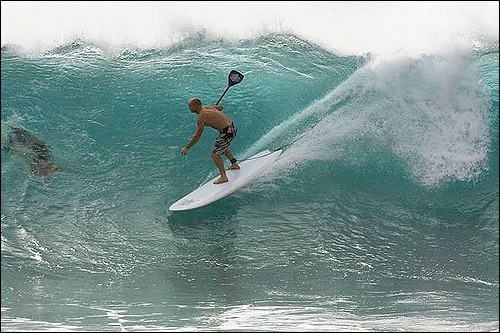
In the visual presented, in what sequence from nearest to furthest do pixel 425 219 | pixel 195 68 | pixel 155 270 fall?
1. pixel 155 270
2. pixel 425 219
3. pixel 195 68

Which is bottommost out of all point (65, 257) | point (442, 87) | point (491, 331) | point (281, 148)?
point (491, 331)

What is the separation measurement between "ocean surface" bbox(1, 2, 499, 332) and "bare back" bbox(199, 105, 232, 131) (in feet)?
3.25

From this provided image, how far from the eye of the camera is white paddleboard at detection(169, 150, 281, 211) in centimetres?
770

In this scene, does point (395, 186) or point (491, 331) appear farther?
point (395, 186)

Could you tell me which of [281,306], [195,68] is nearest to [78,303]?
[281,306]

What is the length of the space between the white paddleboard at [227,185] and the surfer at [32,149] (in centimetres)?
186

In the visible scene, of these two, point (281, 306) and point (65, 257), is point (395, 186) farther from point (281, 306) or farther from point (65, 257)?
point (65, 257)

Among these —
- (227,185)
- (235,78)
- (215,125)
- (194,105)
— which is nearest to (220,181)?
(227,185)

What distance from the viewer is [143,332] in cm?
517

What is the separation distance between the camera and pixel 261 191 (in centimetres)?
798

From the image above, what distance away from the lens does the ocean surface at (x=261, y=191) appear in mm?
6082

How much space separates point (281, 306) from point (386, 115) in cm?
390

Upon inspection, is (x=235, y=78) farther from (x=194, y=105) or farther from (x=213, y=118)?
(x=194, y=105)

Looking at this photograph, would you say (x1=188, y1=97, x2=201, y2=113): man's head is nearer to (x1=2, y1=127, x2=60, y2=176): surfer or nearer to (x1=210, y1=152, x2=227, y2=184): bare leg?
(x1=210, y1=152, x2=227, y2=184): bare leg
